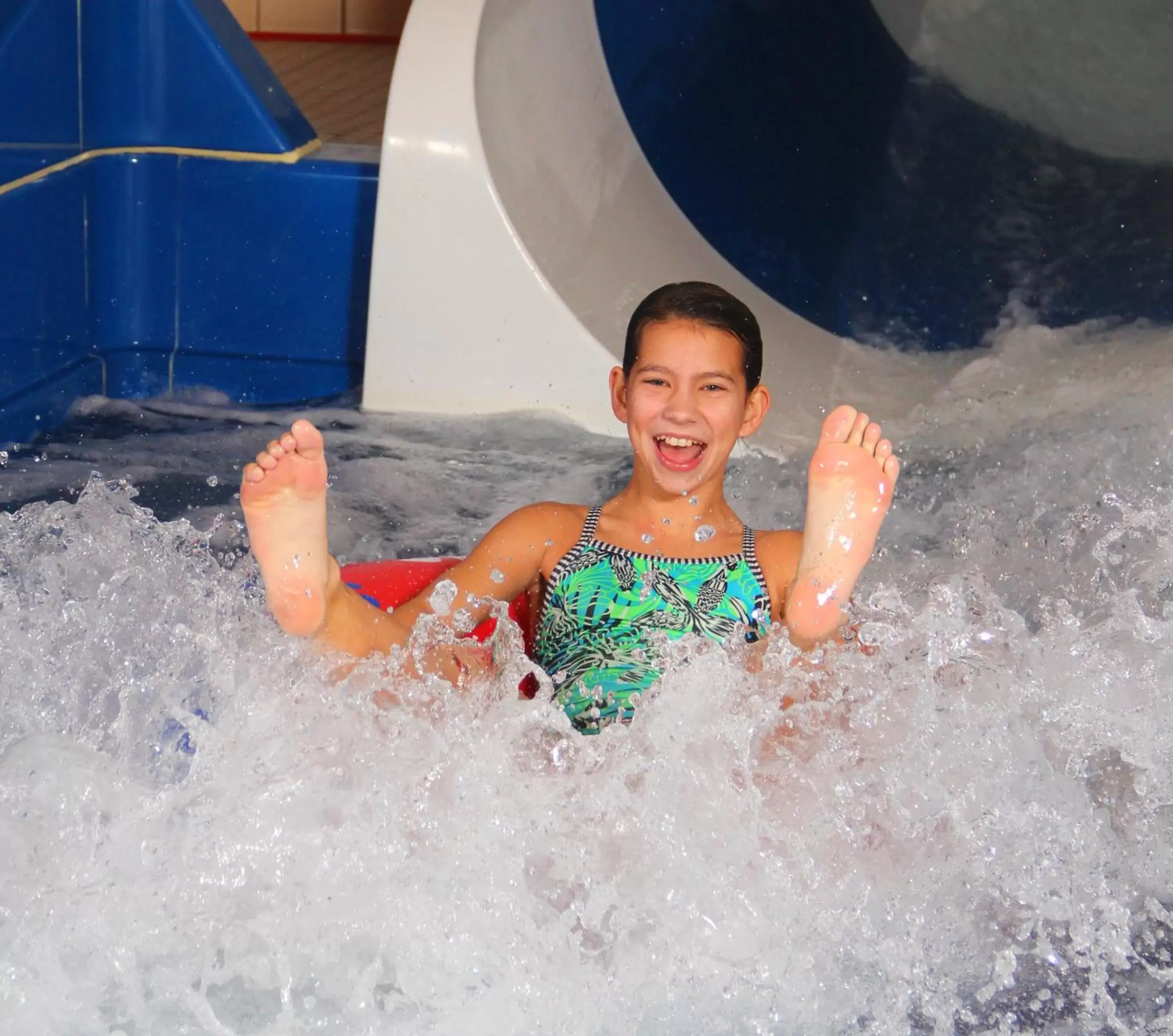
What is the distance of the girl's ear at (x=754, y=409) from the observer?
155 centimetres

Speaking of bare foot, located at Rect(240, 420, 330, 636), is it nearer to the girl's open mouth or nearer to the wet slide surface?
the girl's open mouth

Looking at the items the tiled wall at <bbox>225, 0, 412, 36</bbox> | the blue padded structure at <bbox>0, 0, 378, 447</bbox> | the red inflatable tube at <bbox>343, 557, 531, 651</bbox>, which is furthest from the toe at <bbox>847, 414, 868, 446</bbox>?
the tiled wall at <bbox>225, 0, 412, 36</bbox>

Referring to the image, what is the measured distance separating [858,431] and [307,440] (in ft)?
1.62

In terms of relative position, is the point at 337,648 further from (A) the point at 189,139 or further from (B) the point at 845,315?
(B) the point at 845,315

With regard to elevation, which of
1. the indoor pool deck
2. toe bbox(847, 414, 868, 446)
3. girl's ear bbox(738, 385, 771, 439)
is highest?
toe bbox(847, 414, 868, 446)

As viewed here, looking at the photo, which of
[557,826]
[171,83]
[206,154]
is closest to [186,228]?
[206,154]

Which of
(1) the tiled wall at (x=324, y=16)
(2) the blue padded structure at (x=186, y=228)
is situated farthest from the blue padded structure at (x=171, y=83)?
(1) the tiled wall at (x=324, y=16)

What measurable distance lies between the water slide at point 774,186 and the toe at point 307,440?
3.92ft

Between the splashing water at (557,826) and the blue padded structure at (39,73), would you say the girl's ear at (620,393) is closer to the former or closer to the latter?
the splashing water at (557,826)

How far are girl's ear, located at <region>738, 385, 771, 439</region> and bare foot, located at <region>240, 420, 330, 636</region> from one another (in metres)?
0.44

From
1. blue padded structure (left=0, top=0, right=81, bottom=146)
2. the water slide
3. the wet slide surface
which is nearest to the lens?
blue padded structure (left=0, top=0, right=81, bottom=146)

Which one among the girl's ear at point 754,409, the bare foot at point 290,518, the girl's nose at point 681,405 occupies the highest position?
the girl's nose at point 681,405

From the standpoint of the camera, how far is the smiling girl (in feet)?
4.44

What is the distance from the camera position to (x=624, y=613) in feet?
4.93
